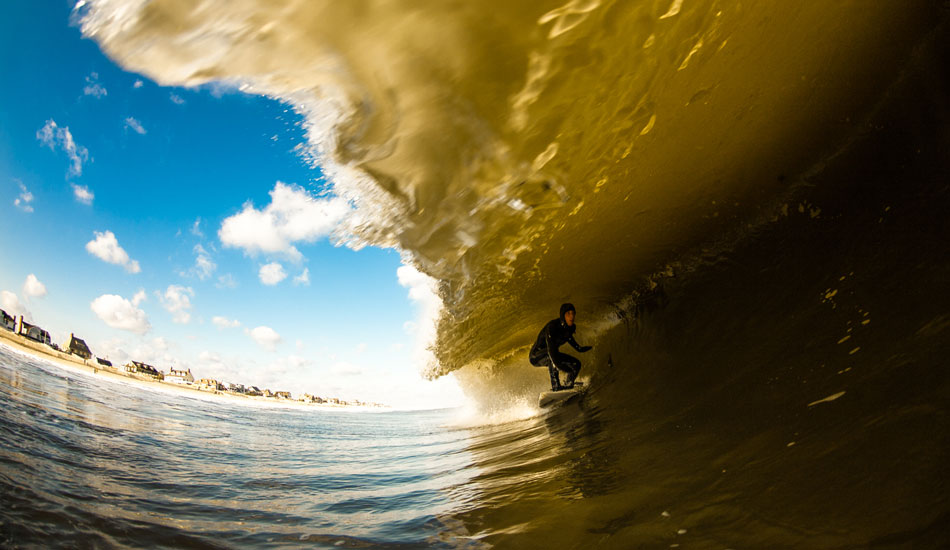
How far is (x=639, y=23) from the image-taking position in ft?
7.38

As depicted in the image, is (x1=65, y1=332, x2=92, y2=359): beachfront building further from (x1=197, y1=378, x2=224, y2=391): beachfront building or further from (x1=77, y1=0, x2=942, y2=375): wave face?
(x1=77, y1=0, x2=942, y2=375): wave face

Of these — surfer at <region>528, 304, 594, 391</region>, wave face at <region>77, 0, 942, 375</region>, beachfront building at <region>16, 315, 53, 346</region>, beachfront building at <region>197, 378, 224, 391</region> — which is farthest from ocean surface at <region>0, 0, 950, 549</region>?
beachfront building at <region>197, 378, 224, 391</region>

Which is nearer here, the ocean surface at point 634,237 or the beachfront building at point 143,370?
the ocean surface at point 634,237

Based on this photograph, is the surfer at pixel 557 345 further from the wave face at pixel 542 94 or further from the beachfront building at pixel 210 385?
the beachfront building at pixel 210 385

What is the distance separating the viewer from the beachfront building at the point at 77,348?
2802cm

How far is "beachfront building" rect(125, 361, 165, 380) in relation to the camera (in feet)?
111

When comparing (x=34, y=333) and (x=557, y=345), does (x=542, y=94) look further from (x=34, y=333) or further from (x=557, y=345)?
(x=34, y=333)

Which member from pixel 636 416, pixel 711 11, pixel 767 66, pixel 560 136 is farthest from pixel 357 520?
pixel 767 66

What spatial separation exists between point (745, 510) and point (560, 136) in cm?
251

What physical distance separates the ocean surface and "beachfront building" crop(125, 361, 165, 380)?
132 feet

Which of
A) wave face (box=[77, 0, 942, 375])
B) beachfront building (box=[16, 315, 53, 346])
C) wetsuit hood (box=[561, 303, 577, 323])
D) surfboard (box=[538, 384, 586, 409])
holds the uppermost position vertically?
beachfront building (box=[16, 315, 53, 346])

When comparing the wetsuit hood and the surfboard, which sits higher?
the wetsuit hood

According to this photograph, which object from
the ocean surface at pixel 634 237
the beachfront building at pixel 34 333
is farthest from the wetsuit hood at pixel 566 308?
the beachfront building at pixel 34 333

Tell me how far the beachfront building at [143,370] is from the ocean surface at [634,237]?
40.3 m
